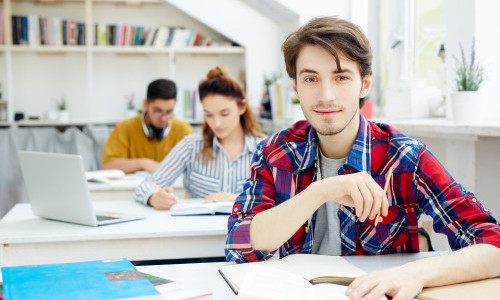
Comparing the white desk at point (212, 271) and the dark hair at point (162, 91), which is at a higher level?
the dark hair at point (162, 91)

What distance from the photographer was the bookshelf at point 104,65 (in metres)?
5.27

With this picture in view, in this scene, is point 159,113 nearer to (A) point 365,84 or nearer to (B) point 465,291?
(A) point 365,84

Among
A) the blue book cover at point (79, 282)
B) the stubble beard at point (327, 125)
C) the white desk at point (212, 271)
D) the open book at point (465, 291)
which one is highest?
the stubble beard at point (327, 125)

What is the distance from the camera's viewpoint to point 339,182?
4.02 ft

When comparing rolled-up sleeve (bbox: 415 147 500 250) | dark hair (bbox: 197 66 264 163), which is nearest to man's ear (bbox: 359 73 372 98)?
rolled-up sleeve (bbox: 415 147 500 250)

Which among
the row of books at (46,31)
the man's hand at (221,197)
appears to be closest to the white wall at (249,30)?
the row of books at (46,31)

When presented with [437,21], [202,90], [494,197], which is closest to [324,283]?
[494,197]

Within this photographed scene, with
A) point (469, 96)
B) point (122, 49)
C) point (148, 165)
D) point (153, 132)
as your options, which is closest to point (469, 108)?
point (469, 96)

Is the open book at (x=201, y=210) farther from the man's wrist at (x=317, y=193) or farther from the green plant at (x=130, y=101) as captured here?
the green plant at (x=130, y=101)

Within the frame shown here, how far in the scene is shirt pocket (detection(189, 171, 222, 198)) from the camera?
2.63m

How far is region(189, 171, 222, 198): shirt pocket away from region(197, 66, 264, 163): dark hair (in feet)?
0.27

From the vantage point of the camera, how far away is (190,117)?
531 cm

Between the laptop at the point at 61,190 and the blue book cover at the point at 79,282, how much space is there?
0.74 metres

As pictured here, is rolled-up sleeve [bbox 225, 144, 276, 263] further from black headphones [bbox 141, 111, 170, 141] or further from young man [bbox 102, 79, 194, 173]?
black headphones [bbox 141, 111, 170, 141]
